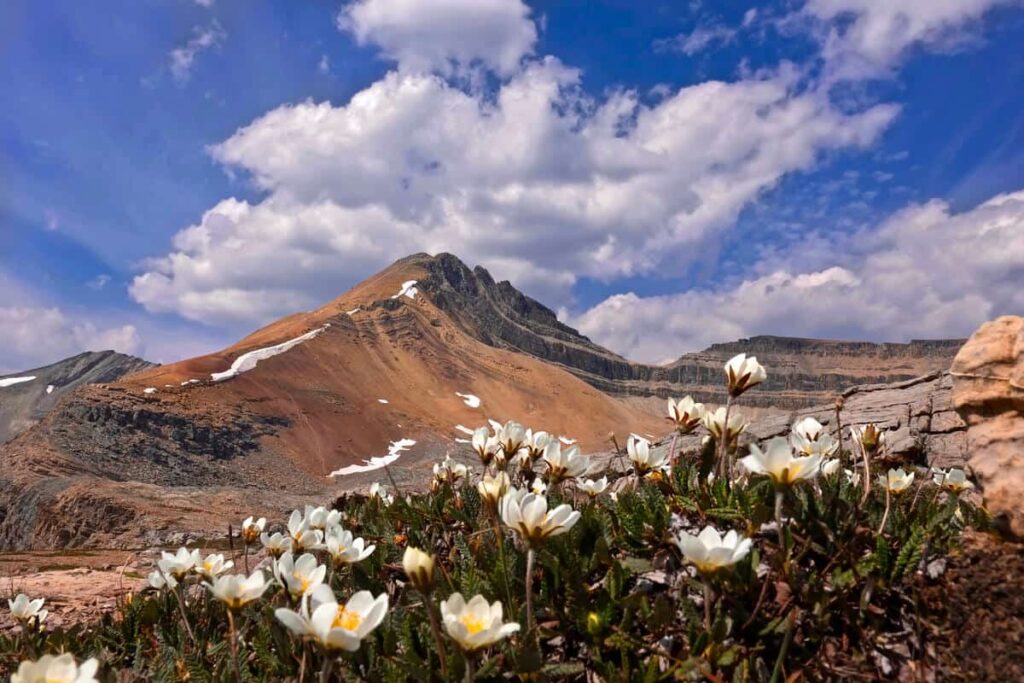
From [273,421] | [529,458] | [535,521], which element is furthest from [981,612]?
[273,421]

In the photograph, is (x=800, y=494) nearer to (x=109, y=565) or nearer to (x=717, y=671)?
(x=717, y=671)

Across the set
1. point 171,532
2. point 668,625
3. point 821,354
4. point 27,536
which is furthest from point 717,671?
point 821,354

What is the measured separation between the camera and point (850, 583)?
2.05m

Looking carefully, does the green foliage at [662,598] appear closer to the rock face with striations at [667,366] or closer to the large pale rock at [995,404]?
the large pale rock at [995,404]

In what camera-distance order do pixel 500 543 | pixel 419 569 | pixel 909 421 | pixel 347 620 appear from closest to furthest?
1. pixel 347 620
2. pixel 419 569
3. pixel 500 543
4. pixel 909 421

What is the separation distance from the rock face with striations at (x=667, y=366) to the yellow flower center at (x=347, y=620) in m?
85.7

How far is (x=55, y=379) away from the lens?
108m

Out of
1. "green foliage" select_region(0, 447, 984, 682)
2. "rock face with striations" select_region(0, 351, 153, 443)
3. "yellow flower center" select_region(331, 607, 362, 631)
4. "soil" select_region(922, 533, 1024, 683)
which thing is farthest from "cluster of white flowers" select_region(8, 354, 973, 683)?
"rock face with striations" select_region(0, 351, 153, 443)

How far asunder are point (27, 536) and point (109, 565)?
459 inches

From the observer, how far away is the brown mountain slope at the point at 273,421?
63.8 feet

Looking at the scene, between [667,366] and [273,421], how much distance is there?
116095 mm

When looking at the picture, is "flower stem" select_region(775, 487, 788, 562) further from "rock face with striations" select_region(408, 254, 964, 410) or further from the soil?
"rock face with striations" select_region(408, 254, 964, 410)

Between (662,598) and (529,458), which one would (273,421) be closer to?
(529,458)

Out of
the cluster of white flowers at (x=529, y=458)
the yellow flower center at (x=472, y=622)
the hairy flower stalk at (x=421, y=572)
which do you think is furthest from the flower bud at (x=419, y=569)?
the cluster of white flowers at (x=529, y=458)
